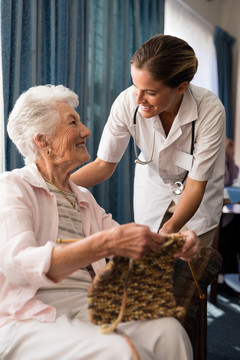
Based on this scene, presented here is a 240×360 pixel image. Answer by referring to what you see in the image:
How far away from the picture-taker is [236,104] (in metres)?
5.63

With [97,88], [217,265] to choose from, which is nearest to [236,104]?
[97,88]

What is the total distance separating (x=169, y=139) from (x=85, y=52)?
1550 mm

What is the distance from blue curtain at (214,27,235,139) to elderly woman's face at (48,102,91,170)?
4112 millimetres

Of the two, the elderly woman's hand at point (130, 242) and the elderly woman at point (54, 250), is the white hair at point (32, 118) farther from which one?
the elderly woman's hand at point (130, 242)

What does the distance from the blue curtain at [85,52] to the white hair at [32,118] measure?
3.44 ft

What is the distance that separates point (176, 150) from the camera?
6.34 ft

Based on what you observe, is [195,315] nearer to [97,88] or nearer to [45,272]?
[45,272]

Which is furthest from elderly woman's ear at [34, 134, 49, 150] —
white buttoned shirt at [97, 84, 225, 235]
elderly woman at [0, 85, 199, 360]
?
Result: white buttoned shirt at [97, 84, 225, 235]

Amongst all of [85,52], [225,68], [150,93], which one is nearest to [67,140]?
[150,93]

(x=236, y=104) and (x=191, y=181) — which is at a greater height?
(x=191, y=181)

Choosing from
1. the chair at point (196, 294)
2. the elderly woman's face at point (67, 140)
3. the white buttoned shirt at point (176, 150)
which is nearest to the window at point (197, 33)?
A: the white buttoned shirt at point (176, 150)

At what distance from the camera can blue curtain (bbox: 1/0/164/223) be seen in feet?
8.32

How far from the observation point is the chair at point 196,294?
139cm

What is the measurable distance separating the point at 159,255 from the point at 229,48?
506cm
